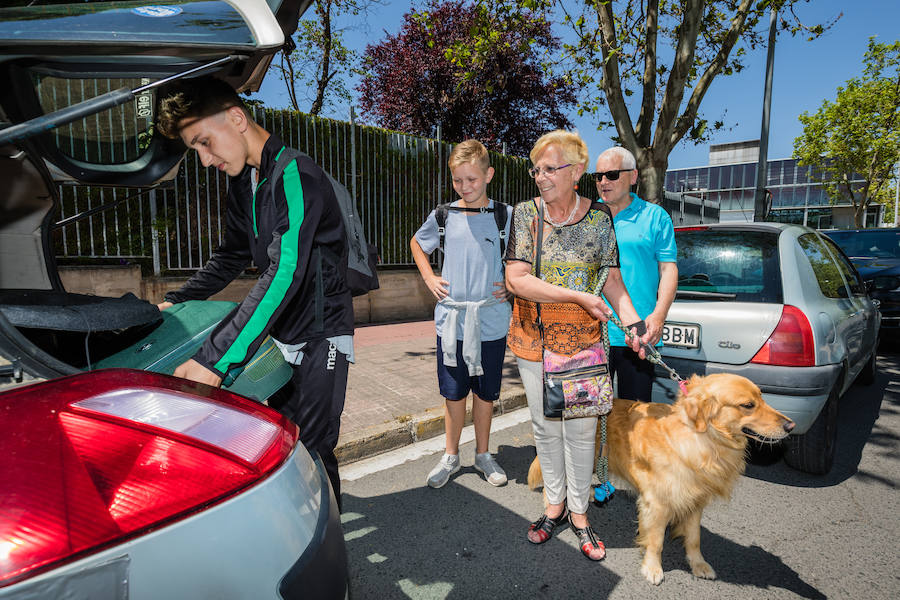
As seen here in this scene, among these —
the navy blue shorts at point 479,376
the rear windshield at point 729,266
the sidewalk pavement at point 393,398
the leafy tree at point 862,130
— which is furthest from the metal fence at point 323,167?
the leafy tree at point 862,130

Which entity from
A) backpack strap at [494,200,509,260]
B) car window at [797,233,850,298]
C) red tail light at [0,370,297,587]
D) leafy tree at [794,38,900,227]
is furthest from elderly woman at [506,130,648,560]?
leafy tree at [794,38,900,227]

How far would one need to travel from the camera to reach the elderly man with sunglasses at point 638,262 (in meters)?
2.84

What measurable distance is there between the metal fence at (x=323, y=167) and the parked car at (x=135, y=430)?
A: 397 centimetres

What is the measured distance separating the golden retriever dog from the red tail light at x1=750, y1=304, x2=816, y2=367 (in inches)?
33.1

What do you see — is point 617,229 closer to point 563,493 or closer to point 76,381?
point 563,493

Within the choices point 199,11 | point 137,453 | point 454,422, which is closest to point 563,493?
point 454,422

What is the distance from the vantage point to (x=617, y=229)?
9.62ft

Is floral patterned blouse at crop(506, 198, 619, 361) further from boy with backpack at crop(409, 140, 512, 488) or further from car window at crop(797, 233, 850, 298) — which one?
car window at crop(797, 233, 850, 298)

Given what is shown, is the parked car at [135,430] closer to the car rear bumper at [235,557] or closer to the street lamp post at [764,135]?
the car rear bumper at [235,557]

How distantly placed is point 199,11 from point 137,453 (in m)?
1.11

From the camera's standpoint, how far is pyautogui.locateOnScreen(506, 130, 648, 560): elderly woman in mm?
2338

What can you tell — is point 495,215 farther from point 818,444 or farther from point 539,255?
point 818,444

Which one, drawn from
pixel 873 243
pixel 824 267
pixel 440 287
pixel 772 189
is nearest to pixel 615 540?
pixel 440 287

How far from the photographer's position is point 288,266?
5.19ft
